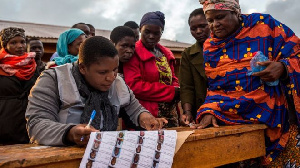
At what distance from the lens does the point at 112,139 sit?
4.80ft

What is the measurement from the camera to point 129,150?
4.88ft

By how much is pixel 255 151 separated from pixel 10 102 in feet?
8.89

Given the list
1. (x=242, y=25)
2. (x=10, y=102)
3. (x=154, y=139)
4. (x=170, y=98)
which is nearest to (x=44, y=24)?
(x=10, y=102)

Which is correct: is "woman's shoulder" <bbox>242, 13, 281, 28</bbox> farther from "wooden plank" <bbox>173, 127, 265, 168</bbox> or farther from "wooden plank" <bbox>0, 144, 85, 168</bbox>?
"wooden plank" <bbox>0, 144, 85, 168</bbox>

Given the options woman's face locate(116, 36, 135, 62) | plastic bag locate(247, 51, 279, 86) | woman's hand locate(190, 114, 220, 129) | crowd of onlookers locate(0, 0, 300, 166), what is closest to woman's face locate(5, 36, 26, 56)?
crowd of onlookers locate(0, 0, 300, 166)

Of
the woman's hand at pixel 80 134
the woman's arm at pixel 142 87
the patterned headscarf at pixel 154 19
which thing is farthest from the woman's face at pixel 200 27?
the woman's hand at pixel 80 134

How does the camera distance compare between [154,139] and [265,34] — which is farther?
[265,34]

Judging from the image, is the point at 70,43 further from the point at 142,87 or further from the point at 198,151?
the point at 198,151

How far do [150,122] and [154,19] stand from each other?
1.43 m

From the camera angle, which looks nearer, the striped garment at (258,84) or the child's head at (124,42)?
the striped garment at (258,84)

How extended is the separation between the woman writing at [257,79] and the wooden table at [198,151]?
15 centimetres

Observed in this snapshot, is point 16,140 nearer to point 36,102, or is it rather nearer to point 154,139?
point 36,102

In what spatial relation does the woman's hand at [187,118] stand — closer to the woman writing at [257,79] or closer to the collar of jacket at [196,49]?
the woman writing at [257,79]

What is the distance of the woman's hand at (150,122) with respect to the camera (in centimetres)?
212
